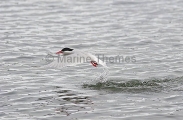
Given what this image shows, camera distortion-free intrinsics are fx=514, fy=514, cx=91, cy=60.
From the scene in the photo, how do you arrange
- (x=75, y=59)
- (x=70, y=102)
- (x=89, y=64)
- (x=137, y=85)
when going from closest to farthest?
(x=70, y=102), (x=75, y=59), (x=137, y=85), (x=89, y=64)

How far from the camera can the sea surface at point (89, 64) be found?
30.3ft

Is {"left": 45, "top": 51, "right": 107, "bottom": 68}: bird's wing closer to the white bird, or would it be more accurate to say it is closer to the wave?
the white bird

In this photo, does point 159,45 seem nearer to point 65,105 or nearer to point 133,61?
point 133,61

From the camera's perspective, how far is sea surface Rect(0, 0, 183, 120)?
→ 30.3ft

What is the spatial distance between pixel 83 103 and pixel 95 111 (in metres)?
0.51

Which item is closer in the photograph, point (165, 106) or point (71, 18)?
point (165, 106)

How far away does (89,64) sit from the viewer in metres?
12.6

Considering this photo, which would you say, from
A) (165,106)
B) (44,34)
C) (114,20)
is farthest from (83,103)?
(114,20)

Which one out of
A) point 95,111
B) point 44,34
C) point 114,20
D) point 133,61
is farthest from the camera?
point 114,20

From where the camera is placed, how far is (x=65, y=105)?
9422mm

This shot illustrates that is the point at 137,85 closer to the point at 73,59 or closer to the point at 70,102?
the point at 73,59

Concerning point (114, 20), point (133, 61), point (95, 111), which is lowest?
point (95, 111)

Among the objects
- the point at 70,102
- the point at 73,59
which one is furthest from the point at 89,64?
the point at 70,102

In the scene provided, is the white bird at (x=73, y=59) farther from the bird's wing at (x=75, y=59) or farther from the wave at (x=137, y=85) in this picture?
the wave at (x=137, y=85)
